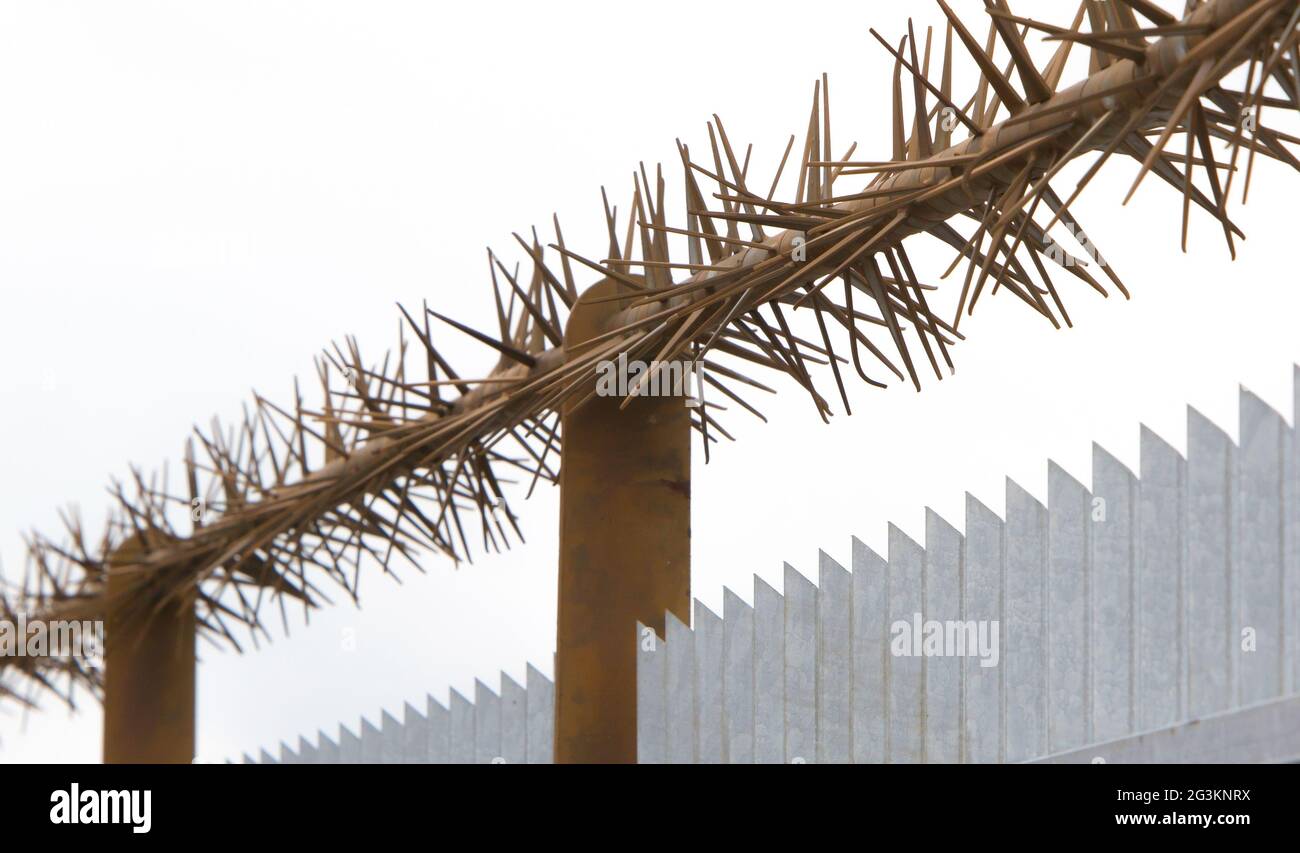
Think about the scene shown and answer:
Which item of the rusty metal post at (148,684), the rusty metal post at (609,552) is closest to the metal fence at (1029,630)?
the rusty metal post at (609,552)

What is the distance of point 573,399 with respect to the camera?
3164 millimetres

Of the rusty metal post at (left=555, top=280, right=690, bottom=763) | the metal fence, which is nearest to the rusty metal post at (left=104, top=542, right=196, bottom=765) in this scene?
the rusty metal post at (left=555, top=280, right=690, bottom=763)

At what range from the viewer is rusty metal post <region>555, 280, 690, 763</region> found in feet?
10.3

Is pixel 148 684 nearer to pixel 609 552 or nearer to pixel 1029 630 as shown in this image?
pixel 609 552

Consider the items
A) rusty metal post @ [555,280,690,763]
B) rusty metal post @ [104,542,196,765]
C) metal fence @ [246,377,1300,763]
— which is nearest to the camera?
metal fence @ [246,377,1300,763]

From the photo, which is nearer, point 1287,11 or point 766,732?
point 1287,11

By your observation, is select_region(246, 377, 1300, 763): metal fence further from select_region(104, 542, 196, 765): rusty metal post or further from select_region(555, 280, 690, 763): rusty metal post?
select_region(104, 542, 196, 765): rusty metal post

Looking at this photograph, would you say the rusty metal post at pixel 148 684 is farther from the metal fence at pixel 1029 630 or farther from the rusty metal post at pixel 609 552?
the metal fence at pixel 1029 630

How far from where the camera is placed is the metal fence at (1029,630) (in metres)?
1.99

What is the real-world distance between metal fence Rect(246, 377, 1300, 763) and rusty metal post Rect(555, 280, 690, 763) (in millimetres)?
120

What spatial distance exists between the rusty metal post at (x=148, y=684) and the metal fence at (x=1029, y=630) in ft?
8.35
